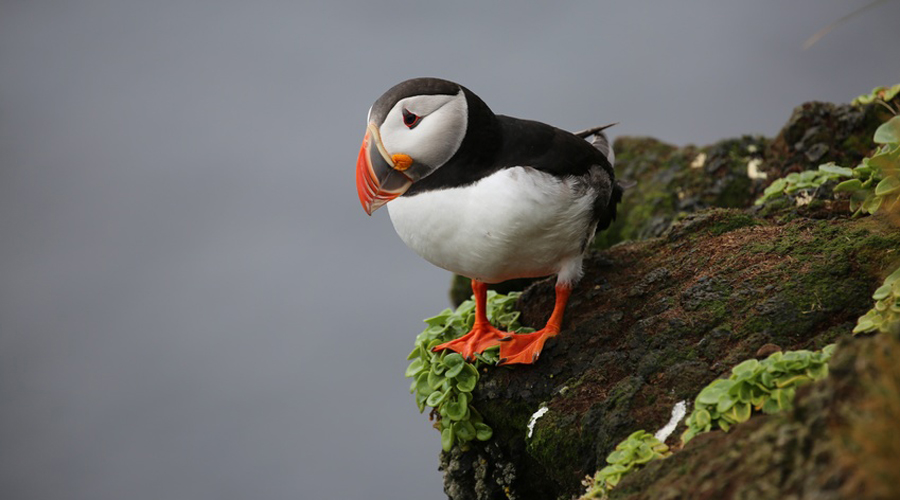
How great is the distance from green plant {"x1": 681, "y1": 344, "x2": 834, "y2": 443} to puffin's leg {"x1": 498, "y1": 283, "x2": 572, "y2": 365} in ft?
4.02

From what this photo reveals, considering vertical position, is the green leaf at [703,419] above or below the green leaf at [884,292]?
below

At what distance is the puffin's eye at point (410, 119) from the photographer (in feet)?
12.0

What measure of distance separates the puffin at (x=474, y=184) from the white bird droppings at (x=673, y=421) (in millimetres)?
929

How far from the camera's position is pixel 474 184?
3.65 metres

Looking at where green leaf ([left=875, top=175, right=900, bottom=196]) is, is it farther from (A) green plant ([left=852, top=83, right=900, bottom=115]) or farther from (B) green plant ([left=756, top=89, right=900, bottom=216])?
(A) green plant ([left=852, top=83, right=900, bottom=115])

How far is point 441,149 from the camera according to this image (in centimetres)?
370

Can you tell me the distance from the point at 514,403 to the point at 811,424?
1.91 m

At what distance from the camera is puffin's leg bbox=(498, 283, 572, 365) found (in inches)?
149

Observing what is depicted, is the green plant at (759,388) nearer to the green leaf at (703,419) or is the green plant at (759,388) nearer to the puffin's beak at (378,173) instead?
the green leaf at (703,419)

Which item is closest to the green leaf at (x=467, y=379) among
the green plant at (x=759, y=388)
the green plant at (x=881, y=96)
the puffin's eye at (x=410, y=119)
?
the puffin's eye at (x=410, y=119)

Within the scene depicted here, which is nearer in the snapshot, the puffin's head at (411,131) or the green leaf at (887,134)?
the green leaf at (887,134)

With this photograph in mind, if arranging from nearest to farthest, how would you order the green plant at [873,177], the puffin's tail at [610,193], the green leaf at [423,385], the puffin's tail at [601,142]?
1. the green plant at [873,177]
2. the green leaf at [423,385]
3. the puffin's tail at [610,193]
4. the puffin's tail at [601,142]

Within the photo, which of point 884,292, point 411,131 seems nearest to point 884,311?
point 884,292

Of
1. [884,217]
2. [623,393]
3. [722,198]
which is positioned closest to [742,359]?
[623,393]
